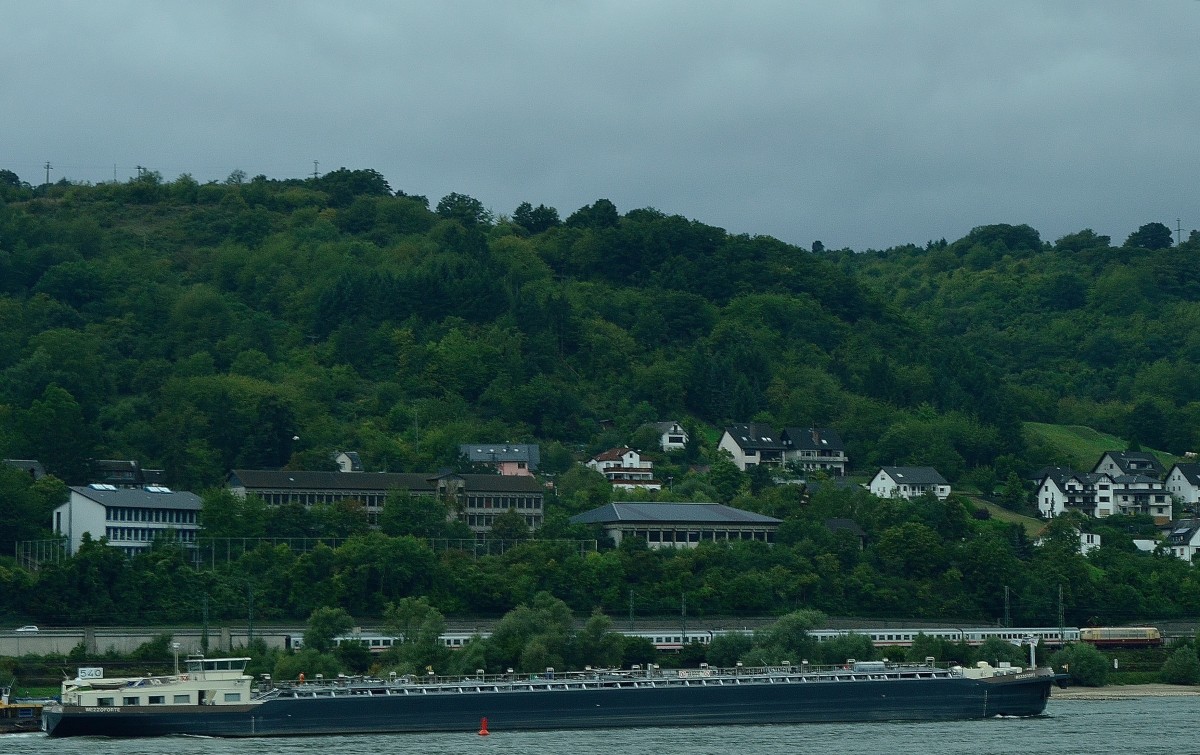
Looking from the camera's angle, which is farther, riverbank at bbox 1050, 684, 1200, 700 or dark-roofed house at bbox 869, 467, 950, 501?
dark-roofed house at bbox 869, 467, 950, 501

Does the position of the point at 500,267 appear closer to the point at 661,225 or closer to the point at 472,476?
the point at 661,225

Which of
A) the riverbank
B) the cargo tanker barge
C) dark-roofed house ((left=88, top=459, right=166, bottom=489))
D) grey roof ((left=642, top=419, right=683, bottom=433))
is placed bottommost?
the riverbank

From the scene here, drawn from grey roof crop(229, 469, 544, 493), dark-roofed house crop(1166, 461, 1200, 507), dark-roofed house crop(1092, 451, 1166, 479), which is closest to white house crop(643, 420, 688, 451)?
grey roof crop(229, 469, 544, 493)

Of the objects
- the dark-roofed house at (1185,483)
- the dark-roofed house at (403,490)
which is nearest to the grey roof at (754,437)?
the dark-roofed house at (403,490)

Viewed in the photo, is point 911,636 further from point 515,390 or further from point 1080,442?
point 1080,442

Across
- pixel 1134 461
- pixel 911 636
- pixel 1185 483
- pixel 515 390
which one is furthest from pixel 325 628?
pixel 1185 483

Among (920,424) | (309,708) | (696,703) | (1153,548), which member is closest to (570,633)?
(696,703)

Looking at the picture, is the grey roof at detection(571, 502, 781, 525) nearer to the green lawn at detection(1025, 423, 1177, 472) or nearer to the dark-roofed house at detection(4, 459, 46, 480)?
the dark-roofed house at detection(4, 459, 46, 480)

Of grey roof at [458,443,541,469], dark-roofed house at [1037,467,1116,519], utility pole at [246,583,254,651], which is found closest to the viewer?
utility pole at [246,583,254,651]
